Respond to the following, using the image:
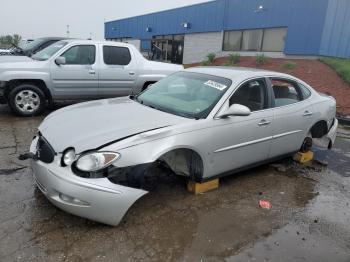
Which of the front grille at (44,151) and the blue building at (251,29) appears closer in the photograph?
the front grille at (44,151)

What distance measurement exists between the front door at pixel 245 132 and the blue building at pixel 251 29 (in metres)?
15.9

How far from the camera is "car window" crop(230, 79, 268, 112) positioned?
4.15 meters

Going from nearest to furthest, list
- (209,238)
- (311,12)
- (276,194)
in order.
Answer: (209,238)
(276,194)
(311,12)

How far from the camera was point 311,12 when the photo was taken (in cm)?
1831

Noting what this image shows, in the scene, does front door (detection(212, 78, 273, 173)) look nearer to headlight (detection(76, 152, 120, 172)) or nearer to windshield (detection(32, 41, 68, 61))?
headlight (detection(76, 152, 120, 172))

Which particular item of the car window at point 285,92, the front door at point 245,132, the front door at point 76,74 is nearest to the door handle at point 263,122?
the front door at point 245,132

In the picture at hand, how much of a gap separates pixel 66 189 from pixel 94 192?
252mm

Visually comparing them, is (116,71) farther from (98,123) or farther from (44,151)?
(44,151)

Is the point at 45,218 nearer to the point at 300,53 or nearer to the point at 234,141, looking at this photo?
the point at 234,141

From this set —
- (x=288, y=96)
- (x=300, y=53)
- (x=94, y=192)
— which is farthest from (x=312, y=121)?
(x=300, y=53)

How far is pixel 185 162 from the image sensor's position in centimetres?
383

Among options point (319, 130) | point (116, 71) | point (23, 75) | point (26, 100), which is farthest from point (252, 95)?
point (26, 100)

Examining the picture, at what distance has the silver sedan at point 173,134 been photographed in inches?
116

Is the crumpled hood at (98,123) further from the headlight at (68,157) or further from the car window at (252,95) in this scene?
the car window at (252,95)
